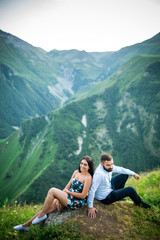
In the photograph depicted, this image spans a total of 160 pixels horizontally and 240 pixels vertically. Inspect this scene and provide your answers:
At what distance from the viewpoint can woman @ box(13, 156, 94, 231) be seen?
20.4 ft

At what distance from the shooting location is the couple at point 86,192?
6232mm

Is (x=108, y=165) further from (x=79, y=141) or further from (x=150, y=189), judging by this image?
(x=79, y=141)

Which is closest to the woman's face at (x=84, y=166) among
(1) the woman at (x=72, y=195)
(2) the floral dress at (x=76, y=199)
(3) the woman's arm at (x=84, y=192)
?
(1) the woman at (x=72, y=195)

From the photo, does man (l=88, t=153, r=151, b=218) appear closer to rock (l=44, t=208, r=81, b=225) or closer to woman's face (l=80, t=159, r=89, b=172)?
woman's face (l=80, t=159, r=89, b=172)

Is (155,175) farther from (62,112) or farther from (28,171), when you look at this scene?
(62,112)

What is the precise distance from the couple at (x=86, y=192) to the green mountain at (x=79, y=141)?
118m

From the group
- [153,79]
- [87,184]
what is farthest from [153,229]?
[153,79]

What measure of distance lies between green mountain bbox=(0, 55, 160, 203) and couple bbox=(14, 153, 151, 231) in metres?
118

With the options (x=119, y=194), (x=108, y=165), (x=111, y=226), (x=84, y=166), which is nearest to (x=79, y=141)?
(x=119, y=194)

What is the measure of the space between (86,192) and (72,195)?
1.94 feet

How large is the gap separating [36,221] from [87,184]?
2351 mm

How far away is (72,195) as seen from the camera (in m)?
6.52

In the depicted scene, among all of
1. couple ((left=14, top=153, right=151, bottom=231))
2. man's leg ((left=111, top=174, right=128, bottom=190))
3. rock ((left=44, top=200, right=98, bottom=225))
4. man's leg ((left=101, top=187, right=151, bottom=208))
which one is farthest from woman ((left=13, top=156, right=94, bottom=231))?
man's leg ((left=111, top=174, right=128, bottom=190))

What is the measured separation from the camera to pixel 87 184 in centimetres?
650
